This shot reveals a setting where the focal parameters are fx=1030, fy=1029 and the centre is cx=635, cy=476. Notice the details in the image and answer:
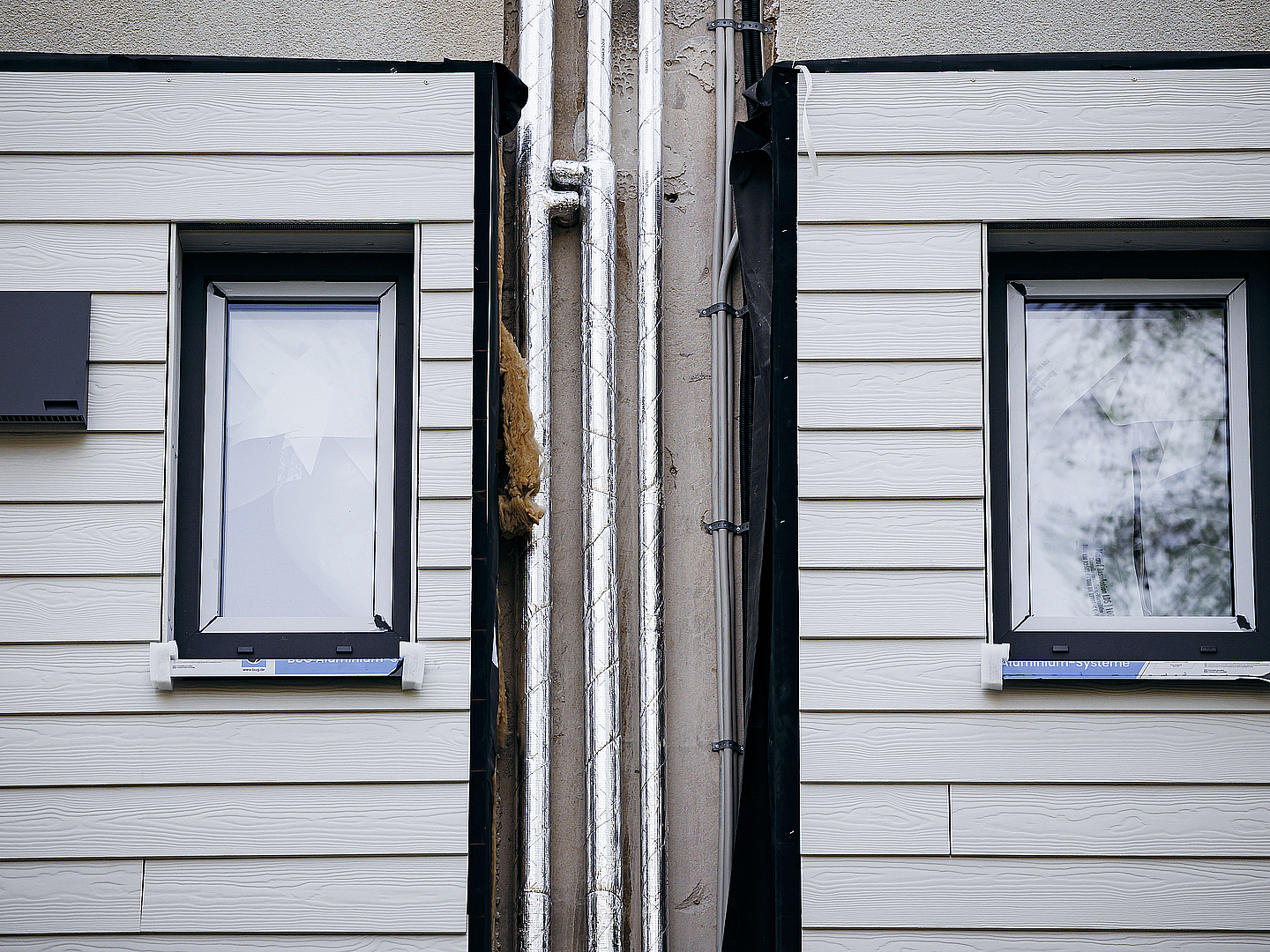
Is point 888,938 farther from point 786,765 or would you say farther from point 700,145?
point 700,145

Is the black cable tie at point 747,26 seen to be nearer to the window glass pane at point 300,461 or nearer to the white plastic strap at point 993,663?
the window glass pane at point 300,461

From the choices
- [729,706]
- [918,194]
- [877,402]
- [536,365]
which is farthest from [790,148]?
[729,706]

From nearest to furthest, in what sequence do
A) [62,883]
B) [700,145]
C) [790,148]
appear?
[62,883]
[790,148]
[700,145]

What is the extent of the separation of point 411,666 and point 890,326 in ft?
4.09

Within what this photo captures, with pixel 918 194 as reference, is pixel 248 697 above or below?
below

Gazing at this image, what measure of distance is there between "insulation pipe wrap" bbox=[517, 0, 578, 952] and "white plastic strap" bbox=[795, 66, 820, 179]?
573 mm

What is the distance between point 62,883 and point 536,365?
1.48 m

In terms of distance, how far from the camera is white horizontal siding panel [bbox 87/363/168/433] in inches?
86.2

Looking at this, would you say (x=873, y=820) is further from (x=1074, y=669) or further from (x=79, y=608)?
(x=79, y=608)

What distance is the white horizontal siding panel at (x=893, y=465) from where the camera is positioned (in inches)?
86.5

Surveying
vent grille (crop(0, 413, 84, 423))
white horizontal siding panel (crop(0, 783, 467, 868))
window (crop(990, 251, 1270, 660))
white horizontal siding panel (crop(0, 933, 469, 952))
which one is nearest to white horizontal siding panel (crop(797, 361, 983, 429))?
window (crop(990, 251, 1270, 660))

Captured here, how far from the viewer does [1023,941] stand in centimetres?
212

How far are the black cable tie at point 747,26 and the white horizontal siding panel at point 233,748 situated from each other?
176 cm

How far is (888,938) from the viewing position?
212 centimetres
